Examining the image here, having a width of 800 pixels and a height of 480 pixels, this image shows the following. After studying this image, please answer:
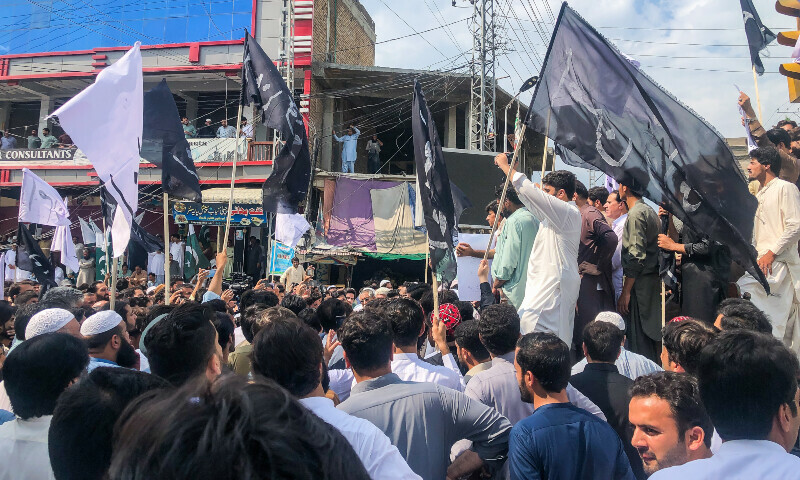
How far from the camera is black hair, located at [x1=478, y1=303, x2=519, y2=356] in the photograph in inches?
Answer: 144

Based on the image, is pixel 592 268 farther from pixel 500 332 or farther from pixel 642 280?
pixel 500 332

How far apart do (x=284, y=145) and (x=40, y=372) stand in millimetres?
5178

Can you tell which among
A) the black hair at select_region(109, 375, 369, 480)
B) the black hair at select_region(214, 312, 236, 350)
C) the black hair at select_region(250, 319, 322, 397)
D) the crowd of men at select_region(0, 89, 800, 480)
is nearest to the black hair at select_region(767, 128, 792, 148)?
the crowd of men at select_region(0, 89, 800, 480)

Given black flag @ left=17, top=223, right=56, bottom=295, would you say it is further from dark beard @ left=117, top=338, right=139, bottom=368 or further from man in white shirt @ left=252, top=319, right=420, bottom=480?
man in white shirt @ left=252, top=319, right=420, bottom=480

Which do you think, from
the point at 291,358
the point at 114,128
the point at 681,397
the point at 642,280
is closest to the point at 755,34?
the point at 642,280

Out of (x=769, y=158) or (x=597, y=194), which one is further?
(x=597, y=194)

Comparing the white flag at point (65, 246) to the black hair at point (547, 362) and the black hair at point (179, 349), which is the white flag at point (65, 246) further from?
the black hair at point (547, 362)

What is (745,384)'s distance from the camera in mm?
1853

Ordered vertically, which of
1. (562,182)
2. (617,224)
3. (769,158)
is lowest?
(617,224)

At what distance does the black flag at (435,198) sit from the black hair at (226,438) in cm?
411

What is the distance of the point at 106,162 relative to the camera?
560 centimetres

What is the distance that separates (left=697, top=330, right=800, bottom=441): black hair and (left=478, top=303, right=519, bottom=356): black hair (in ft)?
5.68

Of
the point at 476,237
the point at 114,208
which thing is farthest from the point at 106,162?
the point at 476,237

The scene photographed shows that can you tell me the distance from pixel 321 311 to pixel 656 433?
11.8 ft
